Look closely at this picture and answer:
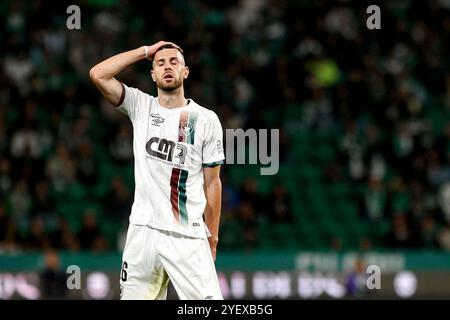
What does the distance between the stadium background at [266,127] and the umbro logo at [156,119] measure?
761 cm

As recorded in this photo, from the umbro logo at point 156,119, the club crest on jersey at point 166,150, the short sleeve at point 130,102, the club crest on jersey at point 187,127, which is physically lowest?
the club crest on jersey at point 166,150

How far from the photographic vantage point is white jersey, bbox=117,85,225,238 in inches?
293

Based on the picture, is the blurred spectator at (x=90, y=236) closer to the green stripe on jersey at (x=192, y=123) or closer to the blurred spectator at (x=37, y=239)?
the blurred spectator at (x=37, y=239)

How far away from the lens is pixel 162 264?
740 centimetres

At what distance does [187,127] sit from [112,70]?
0.68 metres

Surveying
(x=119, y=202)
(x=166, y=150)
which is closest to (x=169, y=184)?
(x=166, y=150)

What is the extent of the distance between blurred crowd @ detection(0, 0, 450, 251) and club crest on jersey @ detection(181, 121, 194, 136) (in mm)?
8086

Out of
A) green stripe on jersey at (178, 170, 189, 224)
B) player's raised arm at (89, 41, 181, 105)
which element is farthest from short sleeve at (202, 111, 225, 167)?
player's raised arm at (89, 41, 181, 105)

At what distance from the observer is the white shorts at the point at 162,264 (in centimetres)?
734

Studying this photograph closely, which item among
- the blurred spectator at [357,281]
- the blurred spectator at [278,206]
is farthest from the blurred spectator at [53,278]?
the blurred spectator at [357,281]

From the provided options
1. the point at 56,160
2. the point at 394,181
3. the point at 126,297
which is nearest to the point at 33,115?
the point at 56,160

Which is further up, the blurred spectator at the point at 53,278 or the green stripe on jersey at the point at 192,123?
the green stripe on jersey at the point at 192,123

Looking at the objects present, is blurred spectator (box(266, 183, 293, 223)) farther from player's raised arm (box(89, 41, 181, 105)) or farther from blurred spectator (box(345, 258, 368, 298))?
player's raised arm (box(89, 41, 181, 105))

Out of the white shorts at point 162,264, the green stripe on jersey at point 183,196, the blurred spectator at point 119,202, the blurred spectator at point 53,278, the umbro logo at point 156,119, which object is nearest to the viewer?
the white shorts at point 162,264
